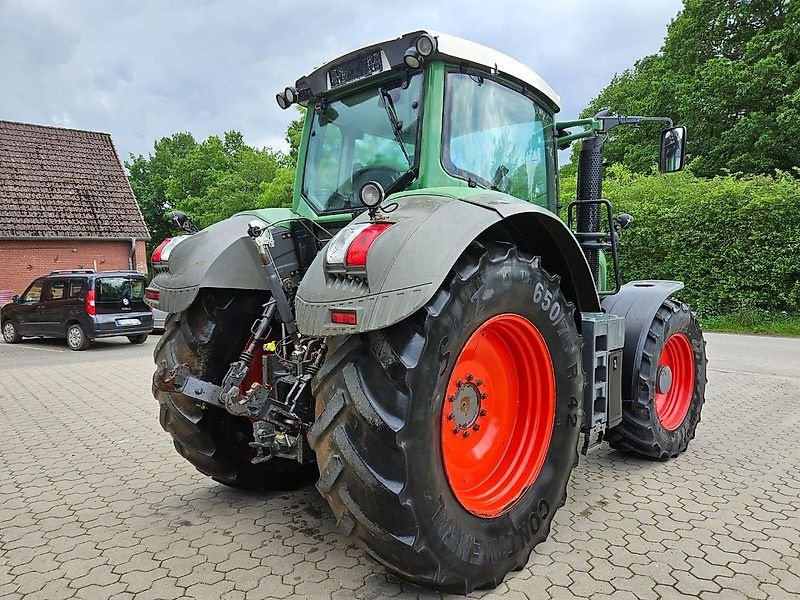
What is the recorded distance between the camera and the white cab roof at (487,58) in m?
2.92

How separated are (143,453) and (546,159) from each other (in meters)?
3.82

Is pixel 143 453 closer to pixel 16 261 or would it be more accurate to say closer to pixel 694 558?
pixel 694 558

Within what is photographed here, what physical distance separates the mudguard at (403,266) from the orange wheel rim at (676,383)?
8.51ft

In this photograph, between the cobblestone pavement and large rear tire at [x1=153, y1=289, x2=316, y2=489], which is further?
large rear tire at [x1=153, y1=289, x2=316, y2=489]

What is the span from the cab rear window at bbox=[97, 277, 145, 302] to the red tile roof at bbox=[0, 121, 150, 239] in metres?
8.45

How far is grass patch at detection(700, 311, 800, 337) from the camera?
1235cm

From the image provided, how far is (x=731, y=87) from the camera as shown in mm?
18234

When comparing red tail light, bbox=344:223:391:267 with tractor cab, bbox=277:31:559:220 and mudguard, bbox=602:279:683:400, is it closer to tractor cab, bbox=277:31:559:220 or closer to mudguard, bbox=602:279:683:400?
tractor cab, bbox=277:31:559:220

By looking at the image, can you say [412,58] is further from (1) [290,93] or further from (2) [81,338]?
(2) [81,338]

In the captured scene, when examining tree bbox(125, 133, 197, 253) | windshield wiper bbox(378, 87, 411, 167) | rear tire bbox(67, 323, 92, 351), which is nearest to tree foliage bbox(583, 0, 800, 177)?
windshield wiper bbox(378, 87, 411, 167)

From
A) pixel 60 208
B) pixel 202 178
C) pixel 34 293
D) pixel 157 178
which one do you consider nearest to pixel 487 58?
pixel 34 293

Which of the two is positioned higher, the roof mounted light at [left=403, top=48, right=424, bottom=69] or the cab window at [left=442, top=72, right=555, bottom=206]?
the roof mounted light at [left=403, top=48, right=424, bottom=69]

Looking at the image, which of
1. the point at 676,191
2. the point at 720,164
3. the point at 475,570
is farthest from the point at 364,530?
the point at 720,164

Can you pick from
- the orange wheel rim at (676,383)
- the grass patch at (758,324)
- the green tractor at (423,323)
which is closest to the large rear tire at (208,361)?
the green tractor at (423,323)
